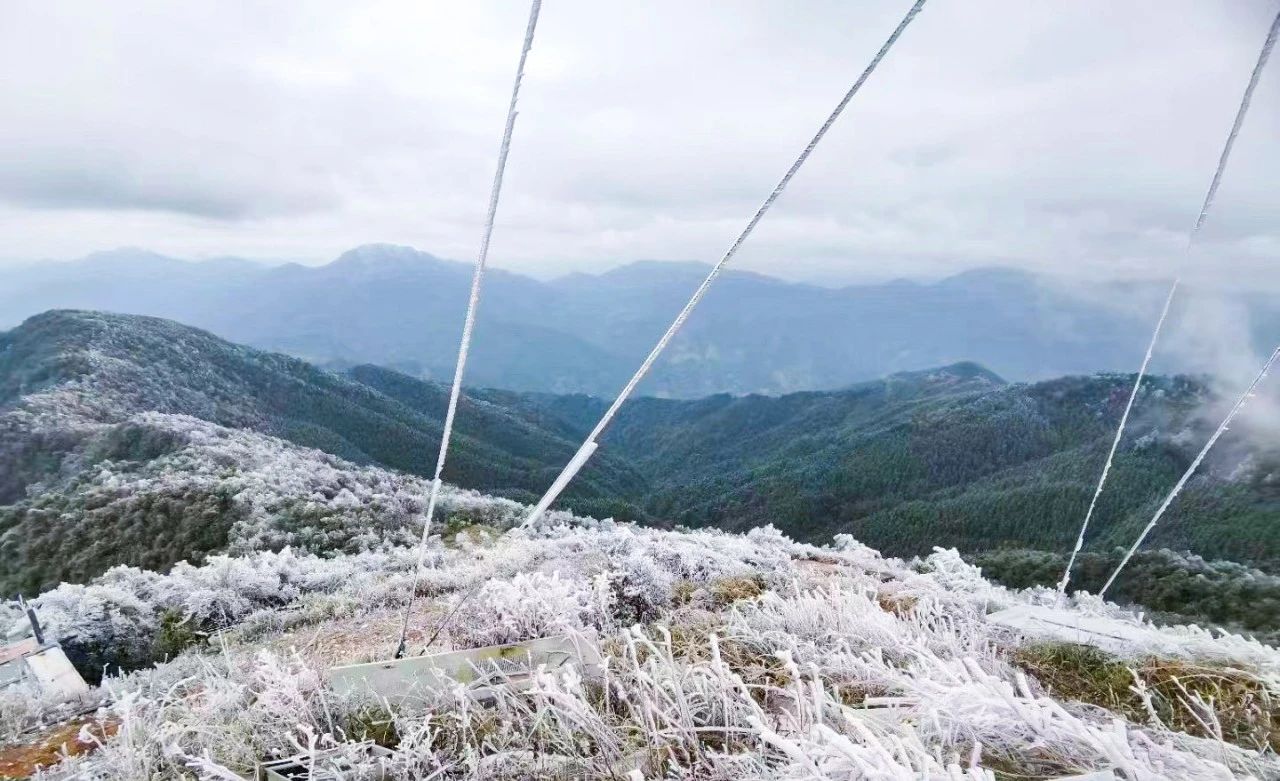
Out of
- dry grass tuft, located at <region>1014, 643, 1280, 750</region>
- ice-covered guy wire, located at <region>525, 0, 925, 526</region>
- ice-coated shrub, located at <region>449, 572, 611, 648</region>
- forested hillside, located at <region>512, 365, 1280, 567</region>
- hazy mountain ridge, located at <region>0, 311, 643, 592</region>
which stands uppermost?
ice-covered guy wire, located at <region>525, 0, 925, 526</region>

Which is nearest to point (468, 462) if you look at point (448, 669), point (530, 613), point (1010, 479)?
point (1010, 479)

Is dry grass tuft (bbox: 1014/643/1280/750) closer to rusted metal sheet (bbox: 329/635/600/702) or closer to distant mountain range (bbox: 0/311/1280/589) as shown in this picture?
rusted metal sheet (bbox: 329/635/600/702)

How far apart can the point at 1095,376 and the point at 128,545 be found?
166 meters

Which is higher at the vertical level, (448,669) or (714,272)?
(714,272)

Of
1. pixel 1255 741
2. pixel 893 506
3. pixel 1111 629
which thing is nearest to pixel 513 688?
pixel 1255 741

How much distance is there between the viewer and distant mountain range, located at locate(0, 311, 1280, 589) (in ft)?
116

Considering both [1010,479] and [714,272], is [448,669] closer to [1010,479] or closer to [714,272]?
[714,272]

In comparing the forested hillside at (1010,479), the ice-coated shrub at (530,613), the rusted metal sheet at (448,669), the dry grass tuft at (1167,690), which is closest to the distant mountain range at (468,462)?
the forested hillside at (1010,479)

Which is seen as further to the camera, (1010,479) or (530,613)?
(1010,479)

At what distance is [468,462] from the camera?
106 metres

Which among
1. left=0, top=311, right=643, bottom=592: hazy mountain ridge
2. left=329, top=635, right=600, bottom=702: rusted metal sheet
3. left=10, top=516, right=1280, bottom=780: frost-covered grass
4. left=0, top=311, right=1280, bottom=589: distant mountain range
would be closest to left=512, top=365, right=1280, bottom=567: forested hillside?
left=0, top=311, right=1280, bottom=589: distant mountain range

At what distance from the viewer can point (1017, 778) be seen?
7.47 ft

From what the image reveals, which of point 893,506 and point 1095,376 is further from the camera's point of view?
point 1095,376

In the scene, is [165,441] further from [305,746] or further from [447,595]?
[305,746]
